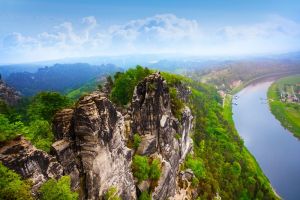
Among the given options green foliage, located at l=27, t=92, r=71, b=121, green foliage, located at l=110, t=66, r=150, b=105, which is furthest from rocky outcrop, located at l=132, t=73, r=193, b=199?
green foliage, located at l=110, t=66, r=150, b=105

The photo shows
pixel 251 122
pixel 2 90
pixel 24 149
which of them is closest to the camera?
pixel 24 149

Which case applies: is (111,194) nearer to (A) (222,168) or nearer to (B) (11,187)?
(B) (11,187)

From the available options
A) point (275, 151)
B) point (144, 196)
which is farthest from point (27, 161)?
point (275, 151)

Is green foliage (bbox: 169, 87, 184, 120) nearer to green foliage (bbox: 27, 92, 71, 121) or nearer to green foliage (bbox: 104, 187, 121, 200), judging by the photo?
green foliage (bbox: 27, 92, 71, 121)

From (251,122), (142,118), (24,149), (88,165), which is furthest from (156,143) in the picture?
(251,122)

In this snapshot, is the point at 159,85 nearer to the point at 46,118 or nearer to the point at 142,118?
the point at 142,118

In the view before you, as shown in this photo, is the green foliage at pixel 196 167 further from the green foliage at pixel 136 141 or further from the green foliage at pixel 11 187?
the green foliage at pixel 11 187
